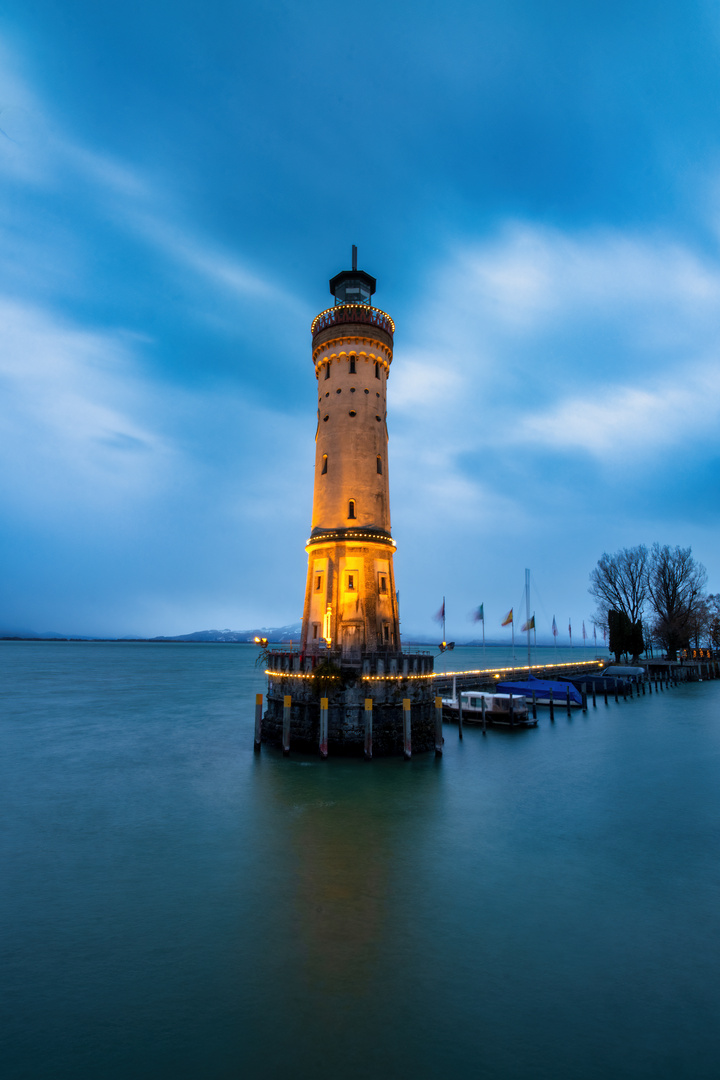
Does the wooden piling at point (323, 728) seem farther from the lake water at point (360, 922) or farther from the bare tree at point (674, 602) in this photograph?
the bare tree at point (674, 602)

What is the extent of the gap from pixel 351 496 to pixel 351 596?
5.90 m

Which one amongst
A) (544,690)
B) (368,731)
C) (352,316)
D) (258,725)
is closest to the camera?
(368,731)

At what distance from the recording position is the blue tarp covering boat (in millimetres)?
50375

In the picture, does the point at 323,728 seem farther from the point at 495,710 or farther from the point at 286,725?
the point at 495,710

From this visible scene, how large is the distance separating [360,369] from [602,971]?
3088 cm

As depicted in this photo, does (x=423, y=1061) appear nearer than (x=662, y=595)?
Yes

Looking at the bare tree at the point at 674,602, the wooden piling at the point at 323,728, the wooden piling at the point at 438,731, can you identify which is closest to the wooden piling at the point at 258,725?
the wooden piling at the point at 323,728

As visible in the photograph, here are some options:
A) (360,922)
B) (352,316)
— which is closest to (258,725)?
(360,922)

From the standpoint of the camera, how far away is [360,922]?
45.3 ft

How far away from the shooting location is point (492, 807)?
23.4m

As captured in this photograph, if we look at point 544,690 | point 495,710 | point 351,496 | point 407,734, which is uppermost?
point 351,496

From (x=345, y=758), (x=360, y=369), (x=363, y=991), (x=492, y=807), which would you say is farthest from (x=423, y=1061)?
(x=360, y=369)

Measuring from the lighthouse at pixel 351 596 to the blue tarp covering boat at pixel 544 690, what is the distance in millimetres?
19548

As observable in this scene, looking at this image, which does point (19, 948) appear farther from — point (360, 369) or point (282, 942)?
point (360, 369)
